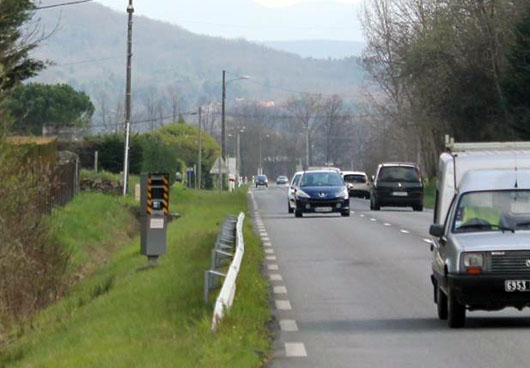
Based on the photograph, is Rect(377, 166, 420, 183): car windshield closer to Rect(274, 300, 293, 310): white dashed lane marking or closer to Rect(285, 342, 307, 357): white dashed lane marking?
Rect(274, 300, 293, 310): white dashed lane marking

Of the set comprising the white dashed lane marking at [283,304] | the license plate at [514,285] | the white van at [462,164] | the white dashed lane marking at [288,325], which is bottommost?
the white dashed lane marking at [283,304]

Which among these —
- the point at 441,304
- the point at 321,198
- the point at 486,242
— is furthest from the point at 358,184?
the point at 486,242

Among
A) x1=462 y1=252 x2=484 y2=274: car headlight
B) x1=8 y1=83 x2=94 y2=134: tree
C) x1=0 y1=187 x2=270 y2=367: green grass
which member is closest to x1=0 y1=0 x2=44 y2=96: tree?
x1=0 y1=187 x2=270 y2=367: green grass

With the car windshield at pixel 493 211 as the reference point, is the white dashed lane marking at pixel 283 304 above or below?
below

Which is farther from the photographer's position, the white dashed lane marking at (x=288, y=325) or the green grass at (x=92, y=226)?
A: the green grass at (x=92, y=226)

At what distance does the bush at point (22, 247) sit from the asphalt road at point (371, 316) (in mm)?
3818

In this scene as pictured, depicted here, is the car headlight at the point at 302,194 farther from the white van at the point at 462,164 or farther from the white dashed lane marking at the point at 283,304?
the white dashed lane marking at the point at 283,304

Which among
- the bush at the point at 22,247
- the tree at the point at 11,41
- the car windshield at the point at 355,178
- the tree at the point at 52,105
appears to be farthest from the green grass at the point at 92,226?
the tree at the point at 52,105

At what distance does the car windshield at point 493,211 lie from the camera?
1568cm

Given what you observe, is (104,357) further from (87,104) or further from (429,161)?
(87,104)

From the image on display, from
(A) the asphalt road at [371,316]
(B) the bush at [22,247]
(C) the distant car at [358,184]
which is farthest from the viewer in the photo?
(C) the distant car at [358,184]

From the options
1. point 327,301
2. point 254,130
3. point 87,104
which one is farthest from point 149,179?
point 254,130

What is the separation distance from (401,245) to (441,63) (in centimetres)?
3986

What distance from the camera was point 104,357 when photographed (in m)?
12.7
